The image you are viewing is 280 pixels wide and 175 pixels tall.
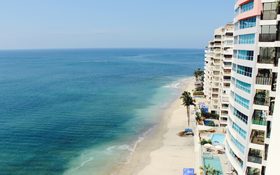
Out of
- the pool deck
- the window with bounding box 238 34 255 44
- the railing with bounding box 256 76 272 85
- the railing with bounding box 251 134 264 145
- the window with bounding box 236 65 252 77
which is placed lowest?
the pool deck

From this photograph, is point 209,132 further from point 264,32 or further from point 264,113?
point 264,32

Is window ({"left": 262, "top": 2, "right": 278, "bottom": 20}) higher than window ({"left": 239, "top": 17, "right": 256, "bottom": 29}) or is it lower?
higher

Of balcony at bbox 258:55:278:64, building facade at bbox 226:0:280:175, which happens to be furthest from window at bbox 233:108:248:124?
balcony at bbox 258:55:278:64

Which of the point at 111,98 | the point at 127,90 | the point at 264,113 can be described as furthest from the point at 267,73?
the point at 127,90

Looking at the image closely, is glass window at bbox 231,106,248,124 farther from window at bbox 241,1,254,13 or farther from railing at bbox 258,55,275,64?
window at bbox 241,1,254,13

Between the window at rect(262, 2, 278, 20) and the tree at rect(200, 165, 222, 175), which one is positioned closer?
the window at rect(262, 2, 278, 20)

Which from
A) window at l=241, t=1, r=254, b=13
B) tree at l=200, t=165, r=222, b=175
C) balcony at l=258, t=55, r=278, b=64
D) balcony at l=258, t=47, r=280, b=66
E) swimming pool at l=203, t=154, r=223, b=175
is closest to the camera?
balcony at l=258, t=47, r=280, b=66
